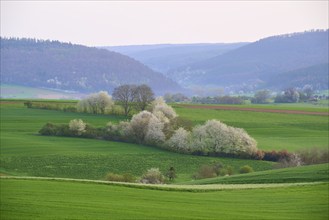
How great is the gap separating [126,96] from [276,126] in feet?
76.8

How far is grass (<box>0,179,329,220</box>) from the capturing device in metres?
26.7

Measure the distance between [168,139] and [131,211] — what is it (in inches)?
1833

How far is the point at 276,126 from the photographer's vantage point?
92312 millimetres

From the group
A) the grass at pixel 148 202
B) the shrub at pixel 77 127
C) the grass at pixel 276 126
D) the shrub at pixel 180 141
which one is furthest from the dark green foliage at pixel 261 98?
the grass at pixel 148 202

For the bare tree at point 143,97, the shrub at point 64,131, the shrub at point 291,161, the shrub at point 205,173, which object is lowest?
the shrub at point 205,173

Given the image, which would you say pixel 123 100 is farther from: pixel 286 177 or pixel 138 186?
pixel 138 186

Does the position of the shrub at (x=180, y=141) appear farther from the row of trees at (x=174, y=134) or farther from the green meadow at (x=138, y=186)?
the green meadow at (x=138, y=186)

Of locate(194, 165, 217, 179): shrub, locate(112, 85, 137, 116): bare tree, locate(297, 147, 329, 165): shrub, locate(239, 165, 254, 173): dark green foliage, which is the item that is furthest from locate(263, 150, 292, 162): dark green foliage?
locate(112, 85, 137, 116): bare tree

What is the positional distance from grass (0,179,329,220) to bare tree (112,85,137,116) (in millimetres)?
60949

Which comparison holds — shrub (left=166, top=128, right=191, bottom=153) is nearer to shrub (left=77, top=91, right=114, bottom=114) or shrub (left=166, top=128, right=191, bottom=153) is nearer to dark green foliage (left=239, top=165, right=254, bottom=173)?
dark green foliage (left=239, top=165, right=254, bottom=173)

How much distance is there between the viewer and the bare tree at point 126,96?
97312mm

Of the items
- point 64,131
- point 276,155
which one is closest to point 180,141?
point 276,155

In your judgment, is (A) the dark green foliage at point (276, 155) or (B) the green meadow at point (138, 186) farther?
(A) the dark green foliage at point (276, 155)

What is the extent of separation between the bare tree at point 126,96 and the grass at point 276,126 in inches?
363
